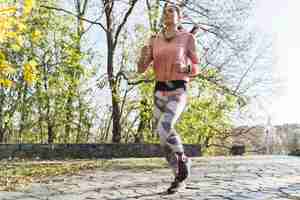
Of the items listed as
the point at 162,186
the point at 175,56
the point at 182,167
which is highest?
the point at 175,56

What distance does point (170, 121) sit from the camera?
4.44 meters

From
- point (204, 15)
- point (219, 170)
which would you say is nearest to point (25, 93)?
point (204, 15)

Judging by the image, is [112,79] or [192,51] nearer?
[192,51]

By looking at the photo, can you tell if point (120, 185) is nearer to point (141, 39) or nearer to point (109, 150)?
point (109, 150)

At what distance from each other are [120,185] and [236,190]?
1.39m

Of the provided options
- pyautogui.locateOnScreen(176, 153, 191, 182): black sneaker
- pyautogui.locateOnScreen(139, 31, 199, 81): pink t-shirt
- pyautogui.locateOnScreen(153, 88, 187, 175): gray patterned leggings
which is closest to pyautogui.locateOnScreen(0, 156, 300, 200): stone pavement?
pyautogui.locateOnScreen(176, 153, 191, 182): black sneaker

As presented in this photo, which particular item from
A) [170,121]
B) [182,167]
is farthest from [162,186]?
[170,121]

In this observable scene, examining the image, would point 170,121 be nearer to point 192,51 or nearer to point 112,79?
point 192,51

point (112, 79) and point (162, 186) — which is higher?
point (112, 79)

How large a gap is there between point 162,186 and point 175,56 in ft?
5.27

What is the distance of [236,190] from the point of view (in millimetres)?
4867

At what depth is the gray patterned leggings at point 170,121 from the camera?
4445 mm

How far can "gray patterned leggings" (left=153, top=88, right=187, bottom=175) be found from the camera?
445cm

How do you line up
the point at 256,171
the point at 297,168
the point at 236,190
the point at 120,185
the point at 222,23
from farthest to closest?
1. the point at 222,23
2. the point at 297,168
3. the point at 256,171
4. the point at 120,185
5. the point at 236,190
